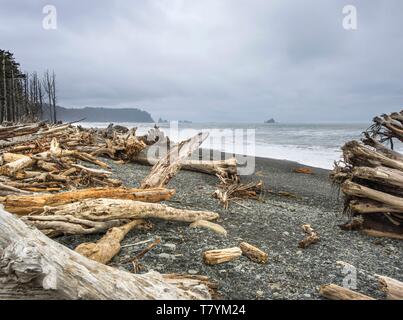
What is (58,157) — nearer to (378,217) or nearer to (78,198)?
(78,198)

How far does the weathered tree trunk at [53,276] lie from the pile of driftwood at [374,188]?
16.0 ft

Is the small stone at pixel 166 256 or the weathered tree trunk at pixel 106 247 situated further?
the small stone at pixel 166 256

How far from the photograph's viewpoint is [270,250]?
5.02m

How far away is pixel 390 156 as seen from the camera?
22.9 ft

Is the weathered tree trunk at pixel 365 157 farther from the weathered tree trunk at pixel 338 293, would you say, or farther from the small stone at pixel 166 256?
the small stone at pixel 166 256

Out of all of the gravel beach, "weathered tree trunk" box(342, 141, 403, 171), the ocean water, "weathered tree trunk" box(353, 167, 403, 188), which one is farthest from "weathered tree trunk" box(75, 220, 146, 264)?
the ocean water

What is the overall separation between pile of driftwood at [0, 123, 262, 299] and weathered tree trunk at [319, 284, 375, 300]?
3.98 feet

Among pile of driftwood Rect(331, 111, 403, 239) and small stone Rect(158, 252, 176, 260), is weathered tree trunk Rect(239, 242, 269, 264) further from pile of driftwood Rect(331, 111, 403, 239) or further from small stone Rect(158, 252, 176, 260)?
pile of driftwood Rect(331, 111, 403, 239)

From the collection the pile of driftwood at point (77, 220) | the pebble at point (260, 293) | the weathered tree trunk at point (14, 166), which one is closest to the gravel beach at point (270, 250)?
the pebble at point (260, 293)

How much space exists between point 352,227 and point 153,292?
5.11 metres

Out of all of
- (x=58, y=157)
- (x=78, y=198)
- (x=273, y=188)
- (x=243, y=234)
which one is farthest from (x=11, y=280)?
(x=273, y=188)

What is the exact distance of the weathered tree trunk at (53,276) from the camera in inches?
88.6

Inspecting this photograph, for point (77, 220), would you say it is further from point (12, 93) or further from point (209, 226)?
point (12, 93)

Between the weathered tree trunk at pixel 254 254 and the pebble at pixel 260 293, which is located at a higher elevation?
the weathered tree trunk at pixel 254 254
